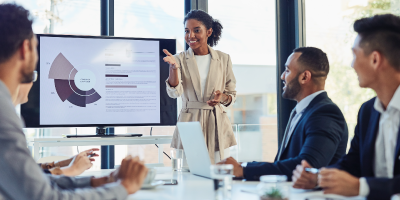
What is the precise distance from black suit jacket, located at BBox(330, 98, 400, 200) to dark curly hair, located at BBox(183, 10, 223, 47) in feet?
6.19

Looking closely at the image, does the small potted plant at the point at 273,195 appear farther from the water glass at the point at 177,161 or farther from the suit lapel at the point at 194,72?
the suit lapel at the point at 194,72

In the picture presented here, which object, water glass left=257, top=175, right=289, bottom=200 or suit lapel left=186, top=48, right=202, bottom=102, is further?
suit lapel left=186, top=48, right=202, bottom=102

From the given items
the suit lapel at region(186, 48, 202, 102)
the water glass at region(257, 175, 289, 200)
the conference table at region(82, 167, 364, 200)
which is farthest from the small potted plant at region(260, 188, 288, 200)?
the suit lapel at region(186, 48, 202, 102)

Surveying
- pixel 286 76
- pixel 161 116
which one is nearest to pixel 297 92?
pixel 286 76

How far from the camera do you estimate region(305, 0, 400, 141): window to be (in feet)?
10.3

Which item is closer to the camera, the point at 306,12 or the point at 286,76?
the point at 286,76

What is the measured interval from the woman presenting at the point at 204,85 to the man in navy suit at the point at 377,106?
4.59 feet

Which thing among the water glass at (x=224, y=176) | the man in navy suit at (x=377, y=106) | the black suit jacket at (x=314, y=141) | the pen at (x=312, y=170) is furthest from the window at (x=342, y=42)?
the water glass at (x=224, y=176)

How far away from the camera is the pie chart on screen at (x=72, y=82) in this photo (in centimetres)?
352

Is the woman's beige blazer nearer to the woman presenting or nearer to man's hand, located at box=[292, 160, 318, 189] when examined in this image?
the woman presenting

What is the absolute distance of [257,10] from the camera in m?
4.12

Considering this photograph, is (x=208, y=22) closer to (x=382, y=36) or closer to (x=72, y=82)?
(x=72, y=82)

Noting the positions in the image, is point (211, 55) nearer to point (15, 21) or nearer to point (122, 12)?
point (122, 12)

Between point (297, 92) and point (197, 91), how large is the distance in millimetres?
1053
